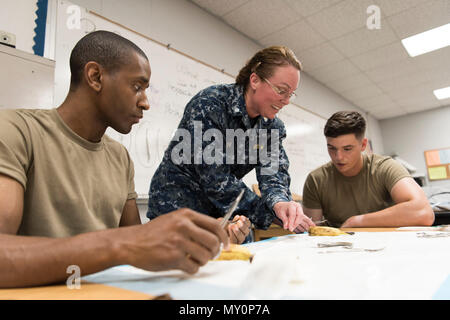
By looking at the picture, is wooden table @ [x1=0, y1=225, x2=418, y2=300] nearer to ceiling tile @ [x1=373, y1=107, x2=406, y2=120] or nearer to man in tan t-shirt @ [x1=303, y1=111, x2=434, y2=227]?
man in tan t-shirt @ [x1=303, y1=111, x2=434, y2=227]

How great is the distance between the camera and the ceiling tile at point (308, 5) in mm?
2670

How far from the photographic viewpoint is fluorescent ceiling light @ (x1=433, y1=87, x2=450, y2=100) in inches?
194

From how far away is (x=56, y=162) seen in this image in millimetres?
733

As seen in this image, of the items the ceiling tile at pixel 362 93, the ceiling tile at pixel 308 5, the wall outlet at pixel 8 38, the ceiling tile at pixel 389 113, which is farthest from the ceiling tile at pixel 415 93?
the wall outlet at pixel 8 38

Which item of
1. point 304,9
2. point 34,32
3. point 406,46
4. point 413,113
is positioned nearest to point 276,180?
point 34,32

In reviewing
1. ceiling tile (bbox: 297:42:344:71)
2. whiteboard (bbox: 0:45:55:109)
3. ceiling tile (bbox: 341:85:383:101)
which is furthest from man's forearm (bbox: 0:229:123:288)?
ceiling tile (bbox: 341:85:383:101)

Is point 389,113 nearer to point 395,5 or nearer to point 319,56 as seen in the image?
point 319,56

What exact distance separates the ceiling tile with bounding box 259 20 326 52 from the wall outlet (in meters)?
2.43

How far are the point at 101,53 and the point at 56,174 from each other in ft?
1.16

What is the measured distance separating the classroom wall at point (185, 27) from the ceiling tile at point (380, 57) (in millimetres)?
1411

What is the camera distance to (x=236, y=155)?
4.18ft

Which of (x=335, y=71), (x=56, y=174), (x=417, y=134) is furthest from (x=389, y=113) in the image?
(x=56, y=174)

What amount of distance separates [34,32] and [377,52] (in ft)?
11.8

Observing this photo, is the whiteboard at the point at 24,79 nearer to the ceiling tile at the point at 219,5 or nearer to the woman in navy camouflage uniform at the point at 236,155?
the woman in navy camouflage uniform at the point at 236,155
